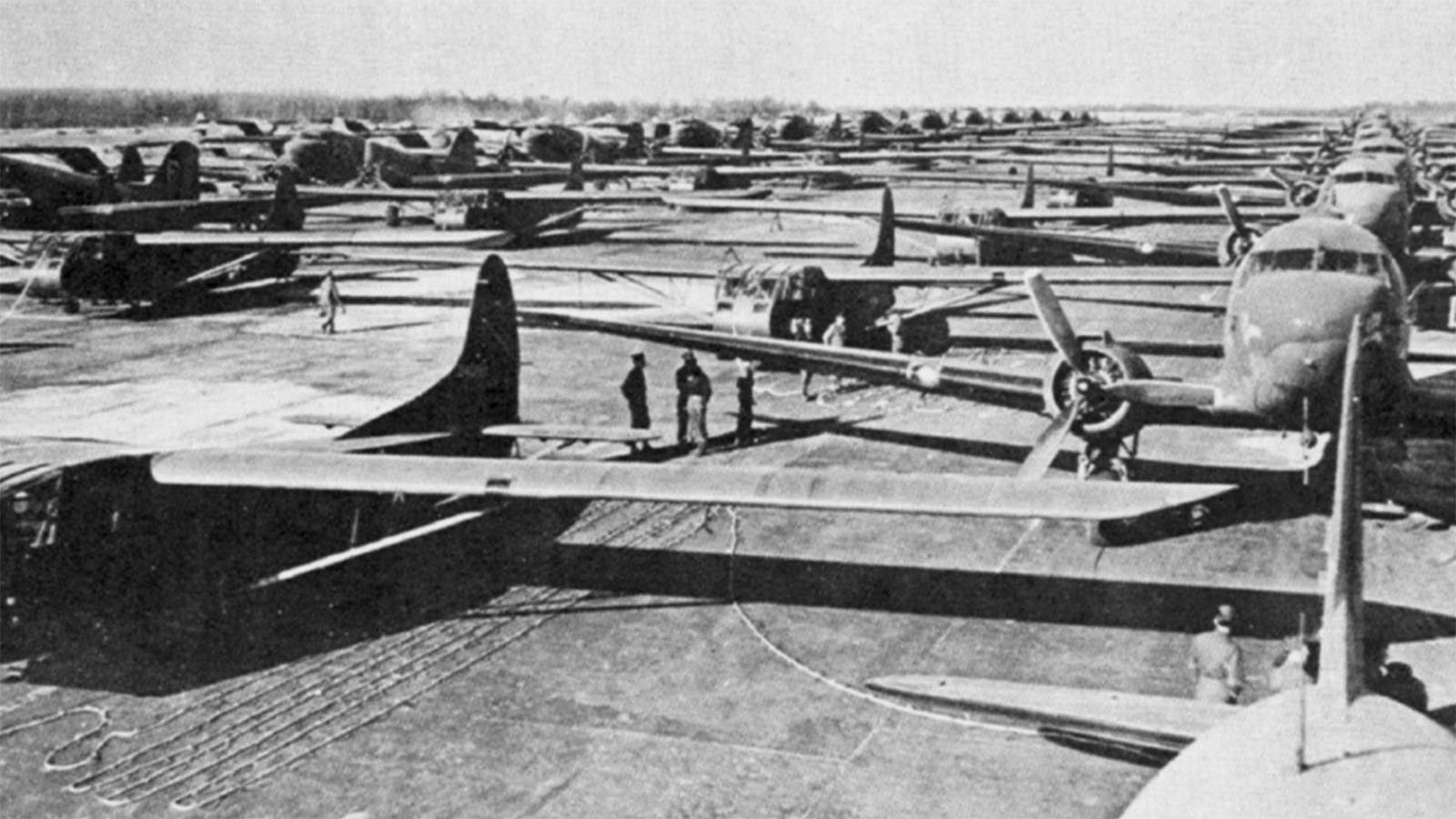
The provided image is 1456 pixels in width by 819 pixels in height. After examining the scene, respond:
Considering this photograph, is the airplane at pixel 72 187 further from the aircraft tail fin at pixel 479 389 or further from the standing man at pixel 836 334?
the aircraft tail fin at pixel 479 389

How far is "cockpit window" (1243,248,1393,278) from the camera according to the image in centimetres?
1677

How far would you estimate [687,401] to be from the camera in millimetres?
21578

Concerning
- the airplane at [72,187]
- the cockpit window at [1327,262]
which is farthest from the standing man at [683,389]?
the airplane at [72,187]

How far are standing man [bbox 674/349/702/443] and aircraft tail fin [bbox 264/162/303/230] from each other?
24271mm

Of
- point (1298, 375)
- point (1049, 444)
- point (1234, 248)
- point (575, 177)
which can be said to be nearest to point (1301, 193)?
point (1234, 248)

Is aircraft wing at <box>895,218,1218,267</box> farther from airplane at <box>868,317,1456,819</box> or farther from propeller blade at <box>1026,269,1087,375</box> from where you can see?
airplane at <box>868,317,1456,819</box>

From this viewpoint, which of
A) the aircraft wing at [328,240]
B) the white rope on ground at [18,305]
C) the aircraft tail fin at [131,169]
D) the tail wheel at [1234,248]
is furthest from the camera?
the aircraft tail fin at [131,169]

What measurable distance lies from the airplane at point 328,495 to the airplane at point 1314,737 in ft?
16.3

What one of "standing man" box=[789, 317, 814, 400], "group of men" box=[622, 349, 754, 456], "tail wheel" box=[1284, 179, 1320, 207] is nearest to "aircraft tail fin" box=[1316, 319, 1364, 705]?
"group of men" box=[622, 349, 754, 456]

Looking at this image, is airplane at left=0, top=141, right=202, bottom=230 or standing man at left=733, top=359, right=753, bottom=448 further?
airplane at left=0, top=141, right=202, bottom=230

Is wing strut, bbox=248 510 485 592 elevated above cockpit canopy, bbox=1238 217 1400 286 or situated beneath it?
situated beneath

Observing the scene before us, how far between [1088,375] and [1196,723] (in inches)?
431

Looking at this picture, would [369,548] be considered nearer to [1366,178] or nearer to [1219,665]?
[1219,665]

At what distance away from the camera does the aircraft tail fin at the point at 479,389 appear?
54.5 ft
